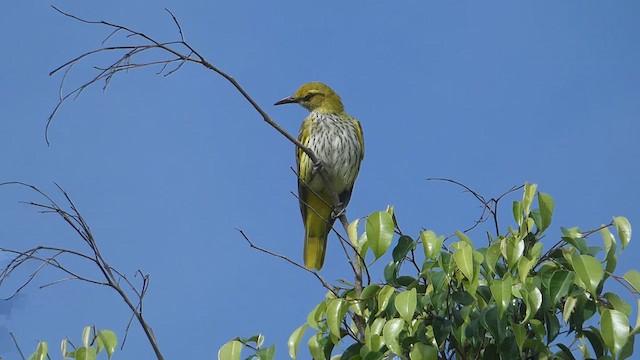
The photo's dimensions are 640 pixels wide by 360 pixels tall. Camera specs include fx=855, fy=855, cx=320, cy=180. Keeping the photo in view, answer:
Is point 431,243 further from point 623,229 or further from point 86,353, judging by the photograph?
point 86,353

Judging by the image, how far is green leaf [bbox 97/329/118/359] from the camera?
6.99 ft

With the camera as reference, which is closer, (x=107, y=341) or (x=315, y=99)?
(x=107, y=341)

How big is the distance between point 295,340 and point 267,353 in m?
0.13

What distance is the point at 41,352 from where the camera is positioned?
219 cm

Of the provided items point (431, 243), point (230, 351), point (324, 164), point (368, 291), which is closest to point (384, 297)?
point (368, 291)

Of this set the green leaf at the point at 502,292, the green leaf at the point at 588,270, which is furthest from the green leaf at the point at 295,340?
the green leaf at the point at 588,270

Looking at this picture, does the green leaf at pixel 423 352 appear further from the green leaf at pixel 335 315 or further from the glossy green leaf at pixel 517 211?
the glossy green leaf at pixel 517 211

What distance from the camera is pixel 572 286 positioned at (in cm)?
213

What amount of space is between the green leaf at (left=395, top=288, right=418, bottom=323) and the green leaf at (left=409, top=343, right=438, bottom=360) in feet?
0.38

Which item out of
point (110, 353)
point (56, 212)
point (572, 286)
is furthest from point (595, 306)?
point (56, 212)

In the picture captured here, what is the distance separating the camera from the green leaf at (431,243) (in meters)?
2.16

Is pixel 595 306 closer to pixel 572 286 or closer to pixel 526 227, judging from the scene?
pixel 572 286

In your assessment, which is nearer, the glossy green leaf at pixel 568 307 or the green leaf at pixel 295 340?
the glossy green leaf at pixel 568 307

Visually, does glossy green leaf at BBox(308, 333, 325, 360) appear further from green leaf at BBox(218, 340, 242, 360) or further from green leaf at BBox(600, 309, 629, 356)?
green leaf at BBox(600, 309, 629, 356)
